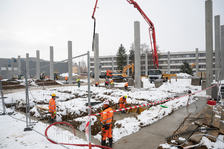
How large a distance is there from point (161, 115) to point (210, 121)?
2.14m

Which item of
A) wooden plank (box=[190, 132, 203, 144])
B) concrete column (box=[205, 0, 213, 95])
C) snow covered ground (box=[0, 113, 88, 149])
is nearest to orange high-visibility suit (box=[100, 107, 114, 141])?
snow covered ground (box=[0, 113, 88, 149])

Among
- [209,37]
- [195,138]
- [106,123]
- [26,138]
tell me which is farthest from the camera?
[209,37]

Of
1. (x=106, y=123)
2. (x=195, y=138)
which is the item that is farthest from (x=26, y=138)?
(x=195, y=138)

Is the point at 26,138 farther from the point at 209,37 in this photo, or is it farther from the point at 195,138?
the point at 209,37

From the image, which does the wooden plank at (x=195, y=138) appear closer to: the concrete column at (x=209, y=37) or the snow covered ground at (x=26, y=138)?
the snow covered ground at (x=26, y=138)

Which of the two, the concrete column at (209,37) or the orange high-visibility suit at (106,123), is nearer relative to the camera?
the orange high-visibility suit at (106,123)

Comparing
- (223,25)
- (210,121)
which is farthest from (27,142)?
(223,25)

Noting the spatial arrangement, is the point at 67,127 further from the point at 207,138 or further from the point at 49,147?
the point at 207,138

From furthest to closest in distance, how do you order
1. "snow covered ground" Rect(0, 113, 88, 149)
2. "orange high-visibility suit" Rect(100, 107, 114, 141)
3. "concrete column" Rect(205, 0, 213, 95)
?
"concrete column" Rect(205, 0, 213, 95) < "orange high-visibility suit" Rect(100, 107, 114, 141) < "snow covered ground" Rect(0, 113, 88, 149)

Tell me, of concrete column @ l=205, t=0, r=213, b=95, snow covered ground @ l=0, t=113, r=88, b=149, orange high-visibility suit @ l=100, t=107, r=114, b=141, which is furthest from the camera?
concrete column @ l=205, t=0, r=213, b=95

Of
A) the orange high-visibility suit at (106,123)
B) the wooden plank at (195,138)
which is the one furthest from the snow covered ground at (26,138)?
the wooden plank at (195,138)

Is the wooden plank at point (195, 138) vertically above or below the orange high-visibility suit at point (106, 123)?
below

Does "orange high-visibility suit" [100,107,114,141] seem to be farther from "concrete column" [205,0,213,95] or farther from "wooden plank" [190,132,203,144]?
"concrete column" [205,0,213,95]

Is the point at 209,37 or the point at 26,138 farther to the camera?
the point at 209,37
